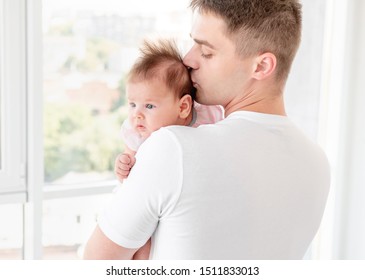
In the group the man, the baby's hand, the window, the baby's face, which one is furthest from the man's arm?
the window

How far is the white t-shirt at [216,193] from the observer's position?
3.31 ft

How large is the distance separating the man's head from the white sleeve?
20cm

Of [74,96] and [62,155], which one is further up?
[74,96]

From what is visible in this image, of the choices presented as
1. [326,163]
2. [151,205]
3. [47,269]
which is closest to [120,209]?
[151,205]

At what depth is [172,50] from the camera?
1364 millimetres

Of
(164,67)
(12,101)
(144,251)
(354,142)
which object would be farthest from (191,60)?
(354,142)

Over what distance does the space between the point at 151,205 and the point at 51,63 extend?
141cm

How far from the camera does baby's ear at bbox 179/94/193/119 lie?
132 cm

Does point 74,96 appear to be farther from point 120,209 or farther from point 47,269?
point 120,209

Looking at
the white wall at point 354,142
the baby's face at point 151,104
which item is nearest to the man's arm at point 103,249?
the baby's face at point 151,104

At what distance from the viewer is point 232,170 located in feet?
3.38

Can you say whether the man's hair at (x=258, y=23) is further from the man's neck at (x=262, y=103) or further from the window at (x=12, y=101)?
the window at (x=12, y=101)

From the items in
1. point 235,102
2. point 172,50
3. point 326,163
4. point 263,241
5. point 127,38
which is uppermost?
point 127,38

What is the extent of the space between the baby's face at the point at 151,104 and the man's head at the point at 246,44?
0.18 metres
